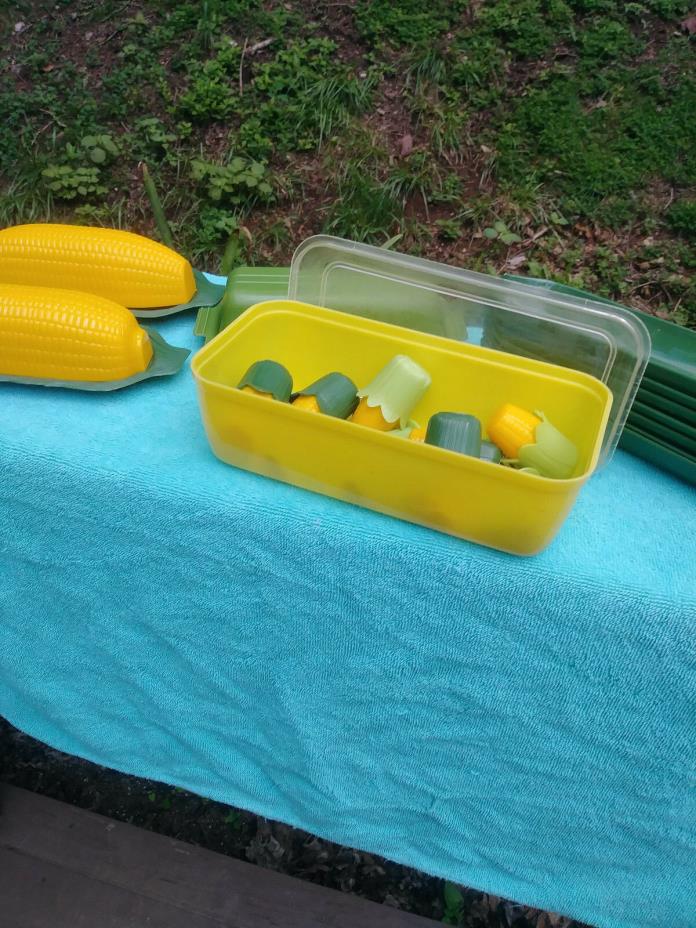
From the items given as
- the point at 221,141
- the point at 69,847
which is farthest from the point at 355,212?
the point at 69,847

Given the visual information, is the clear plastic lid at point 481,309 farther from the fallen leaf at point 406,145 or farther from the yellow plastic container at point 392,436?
the fallen leaf at point 406,145

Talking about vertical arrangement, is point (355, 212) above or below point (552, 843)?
above

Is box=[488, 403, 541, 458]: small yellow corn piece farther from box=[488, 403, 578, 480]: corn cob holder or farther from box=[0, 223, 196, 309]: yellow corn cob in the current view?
box=[0, 223, 196, 309]: yellow corn cob

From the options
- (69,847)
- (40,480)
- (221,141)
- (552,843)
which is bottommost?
(69,847)

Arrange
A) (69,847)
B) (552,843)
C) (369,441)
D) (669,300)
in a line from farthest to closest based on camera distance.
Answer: (669,300) → (69,847) → (552,843) → (369,441)

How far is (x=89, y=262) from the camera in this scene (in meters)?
0.96

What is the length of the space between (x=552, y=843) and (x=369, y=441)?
2.12 ft

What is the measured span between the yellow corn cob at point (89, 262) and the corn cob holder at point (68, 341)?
0.11 meters

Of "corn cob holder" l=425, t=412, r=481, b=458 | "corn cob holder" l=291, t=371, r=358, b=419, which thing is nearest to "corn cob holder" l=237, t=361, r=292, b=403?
"corn cob holder" l=291, t=371, r=358, b=419

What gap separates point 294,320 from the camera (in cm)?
83

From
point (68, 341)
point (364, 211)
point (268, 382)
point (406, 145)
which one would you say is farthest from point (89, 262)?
point (406, 145)

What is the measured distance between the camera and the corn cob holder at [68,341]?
826 millimetres

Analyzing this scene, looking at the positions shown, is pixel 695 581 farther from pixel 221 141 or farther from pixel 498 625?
pixel 221 141

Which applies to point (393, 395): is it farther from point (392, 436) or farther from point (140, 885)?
point (140, 885)
